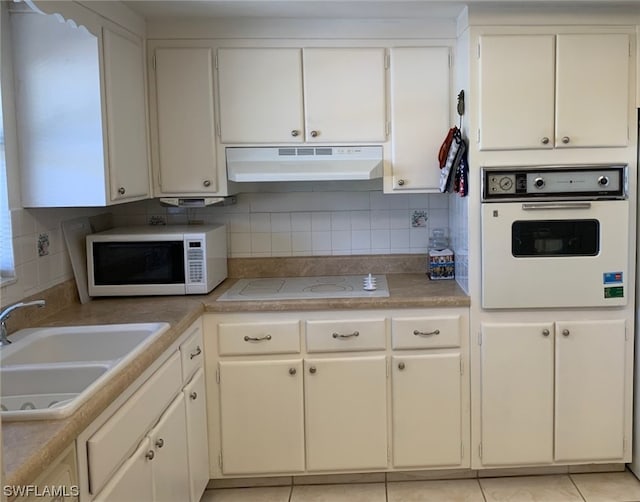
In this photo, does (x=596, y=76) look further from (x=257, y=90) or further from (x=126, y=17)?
(x=126, y=17)

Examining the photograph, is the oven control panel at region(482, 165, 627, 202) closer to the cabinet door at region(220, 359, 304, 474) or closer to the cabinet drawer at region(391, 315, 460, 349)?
the cabinet drawer at region(391, 315, 460, 349)

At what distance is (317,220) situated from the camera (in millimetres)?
3363

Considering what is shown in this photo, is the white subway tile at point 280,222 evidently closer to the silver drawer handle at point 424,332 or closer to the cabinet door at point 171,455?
the silver drawer handle at point 424,332

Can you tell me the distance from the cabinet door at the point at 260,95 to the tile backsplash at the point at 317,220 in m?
0.46

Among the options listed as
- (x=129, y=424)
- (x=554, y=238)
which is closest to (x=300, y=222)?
(x=554, y=238)

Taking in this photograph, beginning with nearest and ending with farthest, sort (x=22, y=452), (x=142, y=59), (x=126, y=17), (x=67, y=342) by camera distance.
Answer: (x=22, y=452) < (x=67, y=342) < (x=126, y=17) < (x=142, y=59)

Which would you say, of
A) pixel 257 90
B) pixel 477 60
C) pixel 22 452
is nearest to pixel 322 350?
pixel 257 90

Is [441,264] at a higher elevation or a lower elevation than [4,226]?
lower

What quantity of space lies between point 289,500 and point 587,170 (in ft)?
6.47

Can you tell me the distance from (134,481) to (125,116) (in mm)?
1543

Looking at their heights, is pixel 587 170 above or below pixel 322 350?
above

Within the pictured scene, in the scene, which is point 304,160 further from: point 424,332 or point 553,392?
point 553,392

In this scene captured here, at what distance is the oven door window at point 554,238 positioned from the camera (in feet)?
8.99

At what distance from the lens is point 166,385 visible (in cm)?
219
